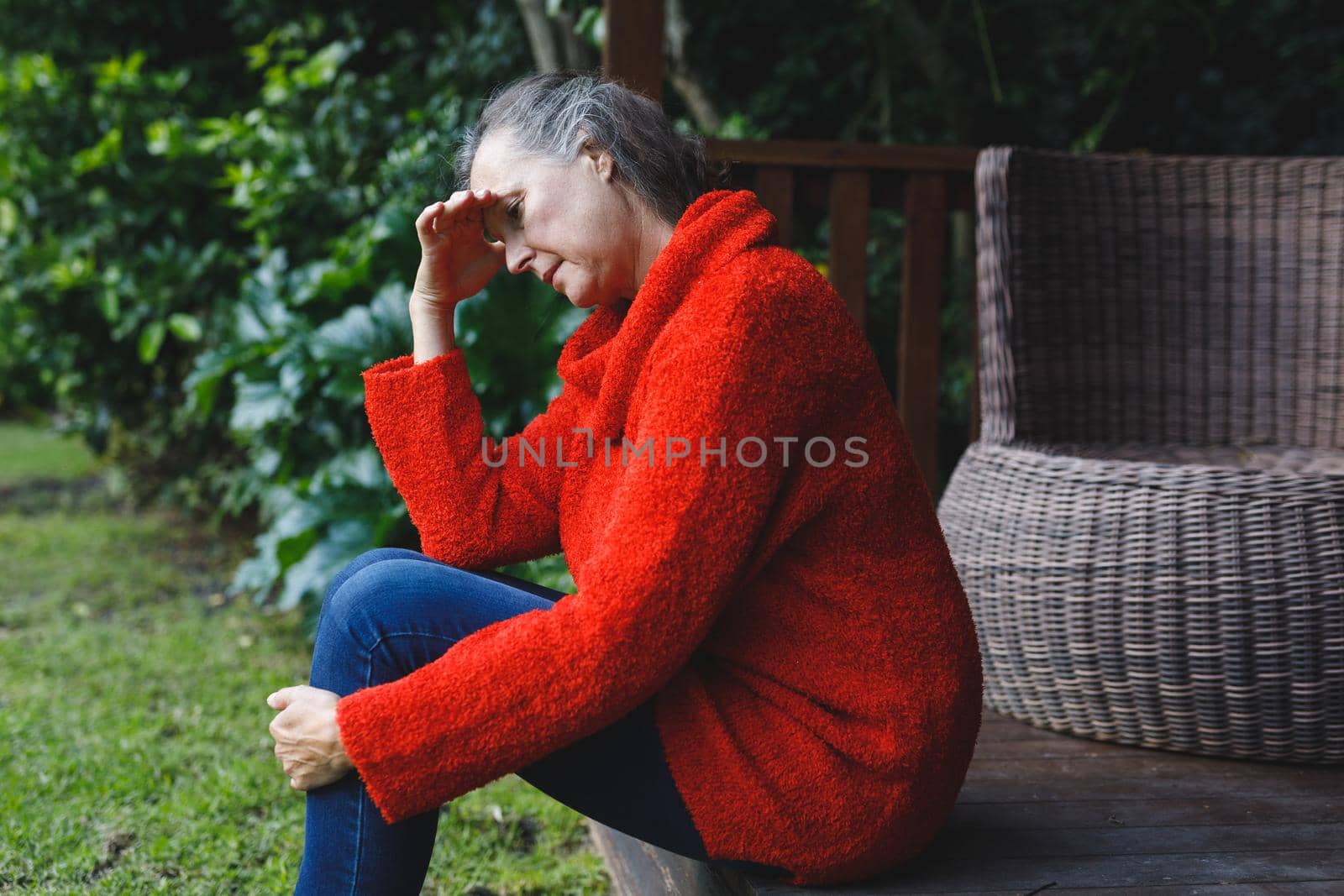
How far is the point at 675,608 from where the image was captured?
1.01 m

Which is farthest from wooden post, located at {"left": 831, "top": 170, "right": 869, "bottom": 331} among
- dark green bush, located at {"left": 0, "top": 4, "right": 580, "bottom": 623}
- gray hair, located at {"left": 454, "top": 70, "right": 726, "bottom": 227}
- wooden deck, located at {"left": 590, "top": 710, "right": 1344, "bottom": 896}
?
gray hair, located at {"left": 454, "top": 70, "right": 726, "bottom": 227}

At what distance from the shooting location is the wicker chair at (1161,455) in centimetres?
169

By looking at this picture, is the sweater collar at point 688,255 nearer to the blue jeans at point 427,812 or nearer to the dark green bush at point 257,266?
the blue jeans at point 427,812

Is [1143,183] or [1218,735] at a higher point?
[1143,183]

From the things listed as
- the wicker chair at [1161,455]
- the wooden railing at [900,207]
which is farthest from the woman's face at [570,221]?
the wooden railing at [900,207]

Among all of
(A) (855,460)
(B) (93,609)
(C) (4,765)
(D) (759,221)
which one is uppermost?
(D) (759,221)

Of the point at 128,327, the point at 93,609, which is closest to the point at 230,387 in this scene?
the point at 128,327

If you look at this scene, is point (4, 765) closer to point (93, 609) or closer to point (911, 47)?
point (93, 609)

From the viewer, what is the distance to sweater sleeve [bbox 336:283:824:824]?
3.31 ft

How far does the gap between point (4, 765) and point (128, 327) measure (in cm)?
205

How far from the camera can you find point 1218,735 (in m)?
1.73

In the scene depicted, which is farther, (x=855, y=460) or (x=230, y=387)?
(x=230, y=387)

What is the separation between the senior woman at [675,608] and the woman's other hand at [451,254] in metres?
0.05

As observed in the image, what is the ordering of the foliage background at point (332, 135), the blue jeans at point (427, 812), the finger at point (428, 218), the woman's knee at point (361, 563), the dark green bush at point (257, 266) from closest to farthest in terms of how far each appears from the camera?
1. the blue jeans at point (427, 812)
2. the woman's knee at point (361, 563)
3. the finger at point (428, 218)
4. the dark green bush at point (257, 266)
5. the foliage background at point (332, 135)
